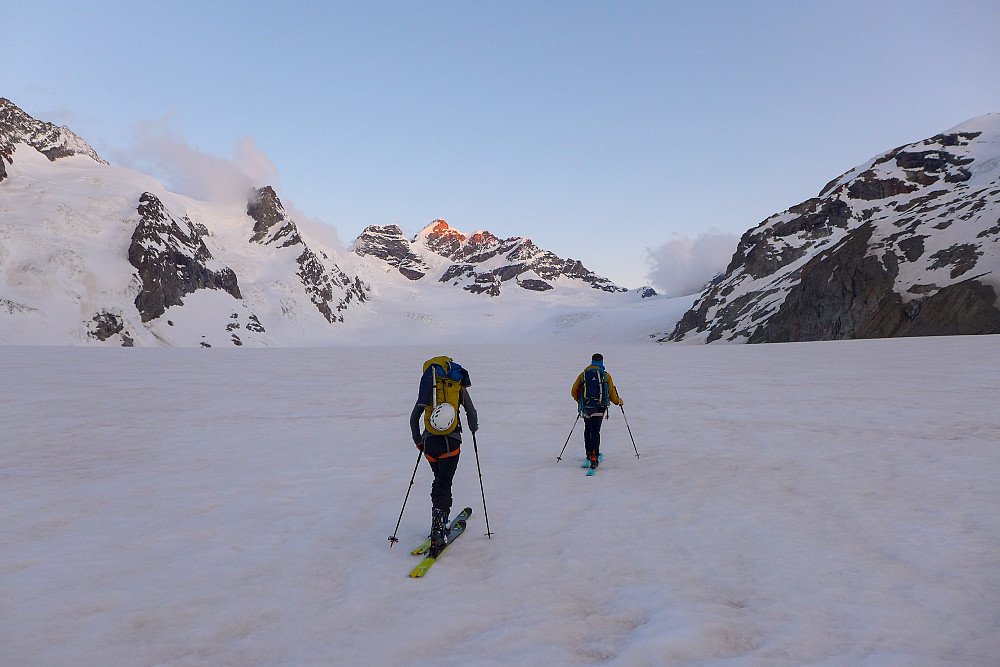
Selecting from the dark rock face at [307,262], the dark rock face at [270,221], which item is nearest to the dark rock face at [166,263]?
the dark rock face at [307,262]

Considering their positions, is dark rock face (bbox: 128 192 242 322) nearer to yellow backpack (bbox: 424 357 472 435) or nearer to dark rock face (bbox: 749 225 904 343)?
dark rock face (bbox: 749 225 904 343)

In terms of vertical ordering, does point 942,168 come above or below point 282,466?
above

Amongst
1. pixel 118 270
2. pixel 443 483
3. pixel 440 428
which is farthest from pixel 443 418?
pixel 118 270

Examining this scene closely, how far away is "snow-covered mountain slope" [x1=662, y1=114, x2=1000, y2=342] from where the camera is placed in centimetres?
4759

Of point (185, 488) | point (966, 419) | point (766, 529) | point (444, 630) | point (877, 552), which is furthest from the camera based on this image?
point (966, 419)

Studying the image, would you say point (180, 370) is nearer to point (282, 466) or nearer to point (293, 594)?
point (282, 466)

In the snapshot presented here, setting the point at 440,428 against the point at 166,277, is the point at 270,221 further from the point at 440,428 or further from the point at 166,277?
the point at 440,428

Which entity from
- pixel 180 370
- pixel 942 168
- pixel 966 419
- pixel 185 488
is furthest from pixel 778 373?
pixel 942 168

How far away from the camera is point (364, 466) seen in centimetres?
1025

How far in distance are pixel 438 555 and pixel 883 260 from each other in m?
64.8

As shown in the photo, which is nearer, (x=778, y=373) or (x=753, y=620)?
(x=753, y=620)

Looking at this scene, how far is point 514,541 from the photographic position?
21.8ft

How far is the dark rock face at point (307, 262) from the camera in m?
153

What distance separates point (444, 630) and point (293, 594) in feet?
5.52
